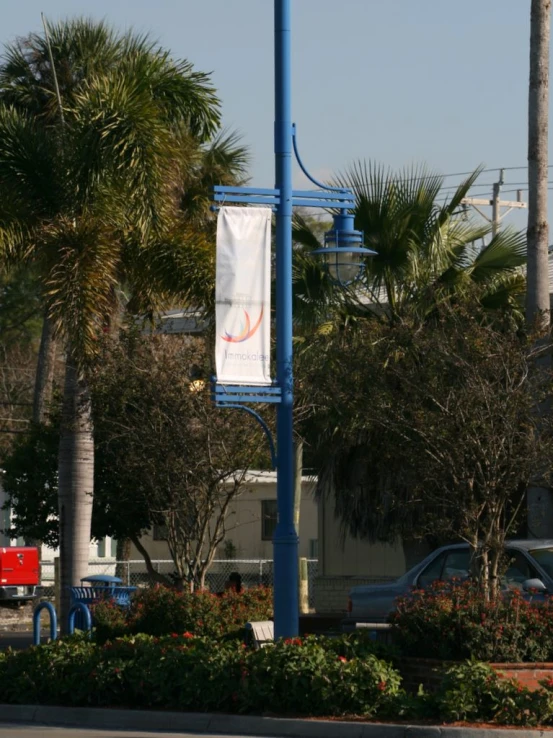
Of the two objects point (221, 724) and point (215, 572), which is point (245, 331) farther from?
point (215, 572)

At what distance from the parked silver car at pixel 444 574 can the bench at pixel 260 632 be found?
2110 millimetres

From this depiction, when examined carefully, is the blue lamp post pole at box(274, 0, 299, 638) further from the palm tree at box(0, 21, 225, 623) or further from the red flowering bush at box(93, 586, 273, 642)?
the palm tree at box(0, 21, 225, 623)

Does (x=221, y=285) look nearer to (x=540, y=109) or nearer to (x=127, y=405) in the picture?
(x=127, y=405)

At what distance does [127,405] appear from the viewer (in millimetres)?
18312

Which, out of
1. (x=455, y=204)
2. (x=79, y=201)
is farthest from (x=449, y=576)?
(x=79, y=201)

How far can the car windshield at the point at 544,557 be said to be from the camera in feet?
50.2

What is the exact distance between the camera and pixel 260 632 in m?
13.6

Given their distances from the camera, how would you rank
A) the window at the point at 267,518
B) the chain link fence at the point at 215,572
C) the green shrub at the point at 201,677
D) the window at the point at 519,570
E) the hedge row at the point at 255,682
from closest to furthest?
1. the hedge row at the point at 255,682
2. the green shrub at the point at 201,677
3. the window at the point at 519,570
4. the chain link fence at the point at 215,572
5. the window at the point at 267,518

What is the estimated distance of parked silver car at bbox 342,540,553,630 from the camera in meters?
15.2

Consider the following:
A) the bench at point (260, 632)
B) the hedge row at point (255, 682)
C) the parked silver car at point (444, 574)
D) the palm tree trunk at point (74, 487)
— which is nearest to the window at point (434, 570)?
the parked silver car at point (444, 574)

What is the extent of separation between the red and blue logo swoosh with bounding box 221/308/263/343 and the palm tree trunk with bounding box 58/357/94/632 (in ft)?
25.5

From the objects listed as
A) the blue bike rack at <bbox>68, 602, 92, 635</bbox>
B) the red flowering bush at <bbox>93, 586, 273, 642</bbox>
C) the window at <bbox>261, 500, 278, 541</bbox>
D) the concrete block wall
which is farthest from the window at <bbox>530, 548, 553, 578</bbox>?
the window at <bbox>261, 500, 278, 541</bbox>

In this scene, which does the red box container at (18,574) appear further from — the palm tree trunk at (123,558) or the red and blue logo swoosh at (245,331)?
the red and blue logo swoosh at (245,331)

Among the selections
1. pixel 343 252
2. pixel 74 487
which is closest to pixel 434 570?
pixel 343 252
